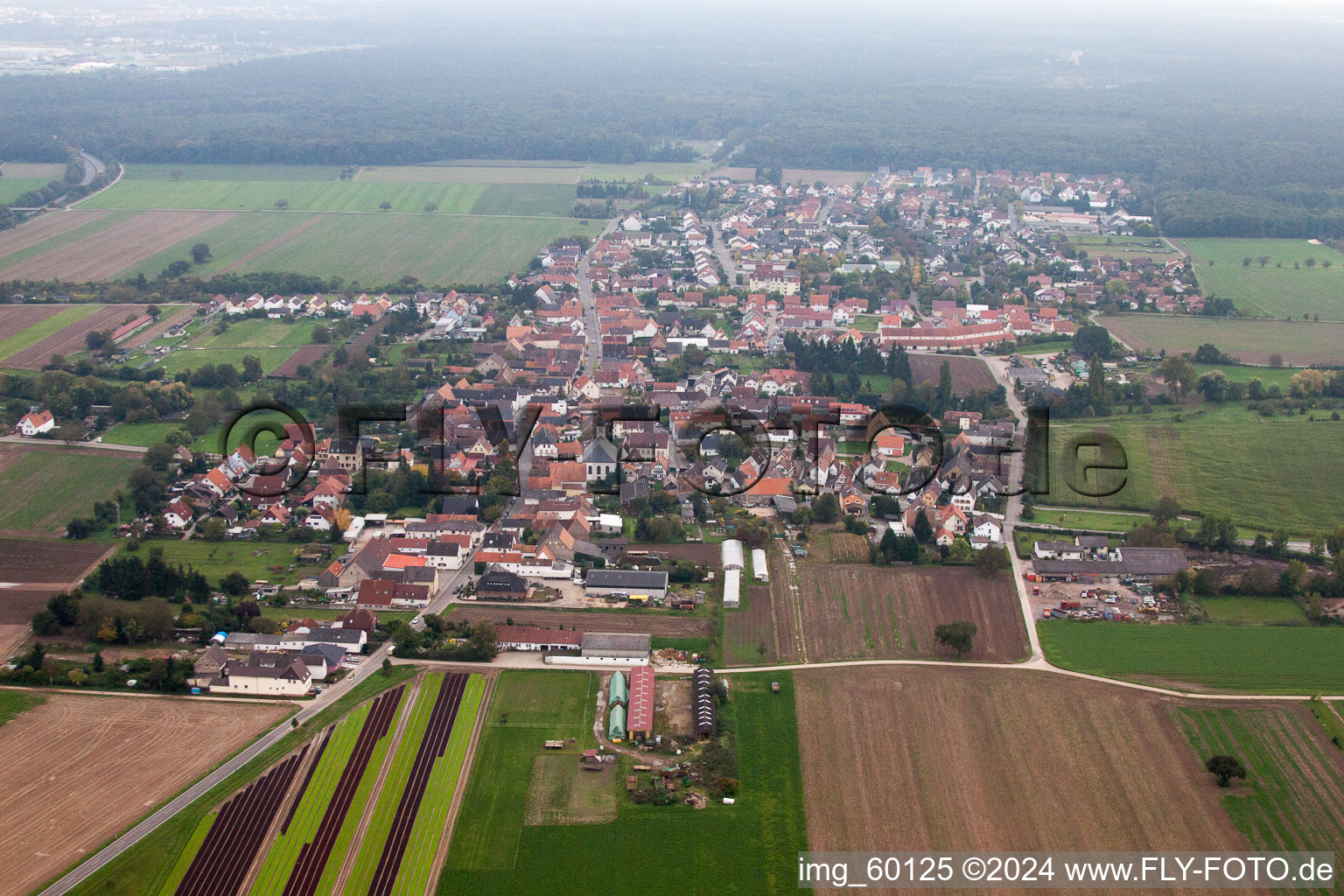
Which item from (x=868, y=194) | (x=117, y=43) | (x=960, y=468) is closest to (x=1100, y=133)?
(x=868, y=194)

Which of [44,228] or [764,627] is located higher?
[44,228]

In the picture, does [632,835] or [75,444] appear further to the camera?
[75,444]

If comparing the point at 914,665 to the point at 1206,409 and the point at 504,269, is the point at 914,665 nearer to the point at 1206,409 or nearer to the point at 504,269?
the point at 1206,409

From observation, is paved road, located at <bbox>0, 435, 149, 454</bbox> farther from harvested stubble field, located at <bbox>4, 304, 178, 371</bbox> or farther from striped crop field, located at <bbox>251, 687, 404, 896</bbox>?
striped crop field, located at <bbox>251, 687, 404, 896</bbox>

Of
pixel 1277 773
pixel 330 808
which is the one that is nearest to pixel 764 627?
pixel 330 808

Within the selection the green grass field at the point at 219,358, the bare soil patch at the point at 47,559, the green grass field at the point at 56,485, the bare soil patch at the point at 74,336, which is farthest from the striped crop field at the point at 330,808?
the bare soil patch at the point at 74,336

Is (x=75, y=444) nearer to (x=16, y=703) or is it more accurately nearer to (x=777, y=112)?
(x=16, y=703)

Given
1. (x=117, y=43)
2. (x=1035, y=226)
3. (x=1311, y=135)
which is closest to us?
(x=1035, y=226)
